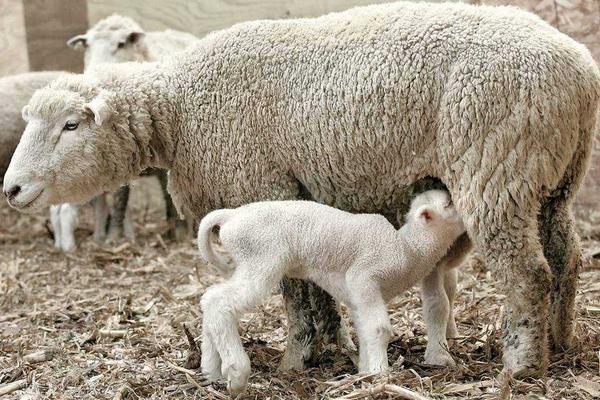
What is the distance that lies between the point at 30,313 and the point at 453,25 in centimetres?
344

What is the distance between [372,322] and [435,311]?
553mm

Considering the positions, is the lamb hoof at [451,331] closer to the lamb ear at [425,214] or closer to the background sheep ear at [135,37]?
the lamb ear at [425,214]

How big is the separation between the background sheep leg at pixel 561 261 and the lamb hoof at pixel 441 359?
51cm

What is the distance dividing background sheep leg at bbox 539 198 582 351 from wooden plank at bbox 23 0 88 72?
663 cm

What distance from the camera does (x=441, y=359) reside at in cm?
432

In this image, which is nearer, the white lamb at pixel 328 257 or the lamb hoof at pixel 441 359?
the white lamb at pixel 328 257

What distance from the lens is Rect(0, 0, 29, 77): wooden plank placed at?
929cm

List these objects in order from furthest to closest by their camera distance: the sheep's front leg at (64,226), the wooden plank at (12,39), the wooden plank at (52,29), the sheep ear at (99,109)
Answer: the wooden plank at (52,29) → the wooden plank at (12,39) → the sheep's front leg at (64,226) → the sheep ear at (99,109)

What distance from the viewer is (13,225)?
32.2ft

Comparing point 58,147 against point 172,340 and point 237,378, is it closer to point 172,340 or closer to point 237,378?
point 172,340

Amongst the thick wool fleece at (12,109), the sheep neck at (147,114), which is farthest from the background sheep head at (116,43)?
the sheep neck at (147,114)

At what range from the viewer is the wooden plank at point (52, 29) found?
9547 millimetres

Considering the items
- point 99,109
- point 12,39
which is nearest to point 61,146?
point 99,109

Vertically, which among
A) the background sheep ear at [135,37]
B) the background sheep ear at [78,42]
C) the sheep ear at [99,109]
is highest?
the sheep ear at [99,109]
